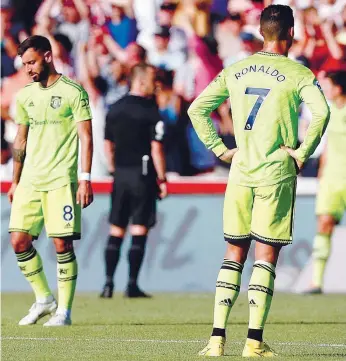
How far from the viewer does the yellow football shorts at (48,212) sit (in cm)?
1024

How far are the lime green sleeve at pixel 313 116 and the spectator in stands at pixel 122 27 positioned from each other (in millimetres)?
9782

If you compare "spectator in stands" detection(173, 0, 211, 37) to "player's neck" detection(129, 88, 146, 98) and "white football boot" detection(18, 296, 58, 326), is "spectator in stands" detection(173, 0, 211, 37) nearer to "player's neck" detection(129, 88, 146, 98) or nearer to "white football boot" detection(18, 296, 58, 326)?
"player's neck" detection(129, 88, 146, 98)

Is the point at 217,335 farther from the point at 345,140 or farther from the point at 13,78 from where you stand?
the point at 13,78

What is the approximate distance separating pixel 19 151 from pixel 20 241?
0.73 meters

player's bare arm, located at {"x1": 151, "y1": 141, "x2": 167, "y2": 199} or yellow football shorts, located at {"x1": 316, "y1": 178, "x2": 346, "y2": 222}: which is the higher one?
player's bare arm, located at {"x1": 151, "y1": 141, "x2": 167, "y2": 199}

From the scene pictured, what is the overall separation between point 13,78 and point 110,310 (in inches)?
231

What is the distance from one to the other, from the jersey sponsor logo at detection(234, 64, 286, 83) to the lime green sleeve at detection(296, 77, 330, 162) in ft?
0.50

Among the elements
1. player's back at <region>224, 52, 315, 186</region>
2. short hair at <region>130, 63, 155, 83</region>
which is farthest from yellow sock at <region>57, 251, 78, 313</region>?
short hair at <region>130, 63, 155, 83</region>

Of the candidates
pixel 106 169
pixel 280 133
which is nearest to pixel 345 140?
pixel 106 169

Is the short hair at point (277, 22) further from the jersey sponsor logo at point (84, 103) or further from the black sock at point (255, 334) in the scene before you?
the jersey sponsor logo at point (84, 103)

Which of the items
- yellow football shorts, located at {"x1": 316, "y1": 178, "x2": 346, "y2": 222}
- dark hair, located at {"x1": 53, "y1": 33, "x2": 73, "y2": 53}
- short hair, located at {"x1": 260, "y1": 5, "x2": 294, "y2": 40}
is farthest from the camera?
dark hair, located at {"x1": 53, "y1": 33, "x2": 73, "y2": 53}

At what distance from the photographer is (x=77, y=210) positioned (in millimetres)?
10305

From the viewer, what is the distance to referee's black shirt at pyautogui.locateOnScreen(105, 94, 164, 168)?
14.1 metres

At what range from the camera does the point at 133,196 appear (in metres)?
14.4
